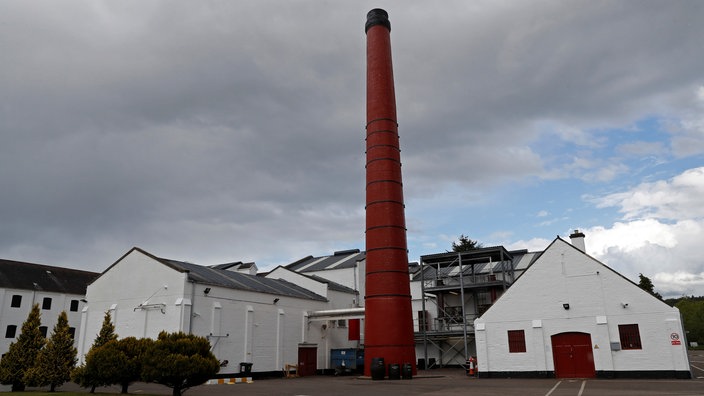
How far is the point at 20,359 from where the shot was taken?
21.4m

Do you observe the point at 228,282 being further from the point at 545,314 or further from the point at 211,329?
the point at 545,314

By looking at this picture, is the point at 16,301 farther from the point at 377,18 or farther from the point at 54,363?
the point at 377,18

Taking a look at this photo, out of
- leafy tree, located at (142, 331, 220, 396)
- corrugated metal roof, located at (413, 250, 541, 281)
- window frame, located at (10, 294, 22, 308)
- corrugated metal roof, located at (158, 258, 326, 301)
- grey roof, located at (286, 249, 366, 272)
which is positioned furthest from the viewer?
grey roof, located at (286, 249, 366, 272)

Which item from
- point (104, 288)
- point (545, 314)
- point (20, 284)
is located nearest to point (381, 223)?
point (545, 314)

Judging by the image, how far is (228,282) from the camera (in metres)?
32.6

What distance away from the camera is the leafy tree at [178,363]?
16.7 metres

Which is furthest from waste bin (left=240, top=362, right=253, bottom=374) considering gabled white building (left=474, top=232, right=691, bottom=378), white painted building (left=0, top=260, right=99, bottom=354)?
white painted building (left=0, top=260, right=99, bottom=354)

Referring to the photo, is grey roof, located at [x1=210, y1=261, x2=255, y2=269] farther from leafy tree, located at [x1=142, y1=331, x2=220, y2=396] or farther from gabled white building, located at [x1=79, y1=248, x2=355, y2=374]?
leafy tree, located at [x1=142, y1=331, x2=220, y2=396]

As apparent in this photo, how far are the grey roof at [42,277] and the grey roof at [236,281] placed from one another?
23.7m

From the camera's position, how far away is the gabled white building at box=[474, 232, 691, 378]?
24.1m

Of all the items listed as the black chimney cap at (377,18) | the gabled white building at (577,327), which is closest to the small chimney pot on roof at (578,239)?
the gabled white building at (577,327)

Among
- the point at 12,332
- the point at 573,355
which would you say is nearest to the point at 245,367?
the point at 573,355

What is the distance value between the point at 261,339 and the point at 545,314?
17.1 meters

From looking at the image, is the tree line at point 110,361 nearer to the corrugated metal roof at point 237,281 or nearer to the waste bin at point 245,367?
the corrugated metal roof at point 237,281
